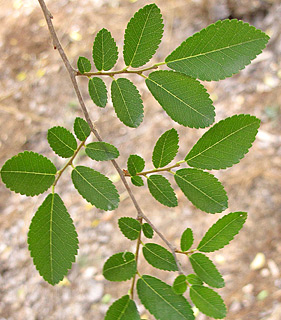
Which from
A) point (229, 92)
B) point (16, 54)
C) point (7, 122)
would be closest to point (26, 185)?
point (229, 92)

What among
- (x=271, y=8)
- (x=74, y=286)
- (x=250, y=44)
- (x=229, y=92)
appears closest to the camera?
(x=250, y=44)

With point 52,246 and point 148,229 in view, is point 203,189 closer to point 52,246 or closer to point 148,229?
point 148,229

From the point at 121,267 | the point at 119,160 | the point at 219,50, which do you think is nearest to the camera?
the point at 219,50

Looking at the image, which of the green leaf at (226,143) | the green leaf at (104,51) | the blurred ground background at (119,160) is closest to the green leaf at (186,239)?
the green leaf at (226,143)

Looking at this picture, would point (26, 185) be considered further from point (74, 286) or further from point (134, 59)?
point (74, 286)

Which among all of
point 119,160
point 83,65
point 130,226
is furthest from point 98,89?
point 119,160
